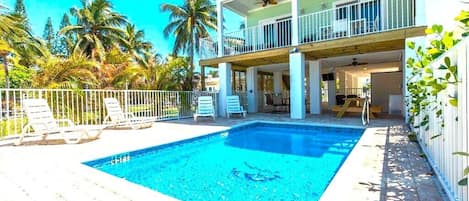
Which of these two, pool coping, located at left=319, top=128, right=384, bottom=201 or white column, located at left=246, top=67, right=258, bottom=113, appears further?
white column, located at left=246, top=67, right=258, bottom=113

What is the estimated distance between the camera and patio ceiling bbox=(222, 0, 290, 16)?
40.4ft

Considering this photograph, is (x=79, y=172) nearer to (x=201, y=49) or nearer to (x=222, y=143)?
(x=222, y=143)

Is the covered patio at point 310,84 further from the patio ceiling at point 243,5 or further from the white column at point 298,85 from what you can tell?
the patio ceiling at point 243,5

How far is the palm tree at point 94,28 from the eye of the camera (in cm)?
1852

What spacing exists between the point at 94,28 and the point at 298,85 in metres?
16.1

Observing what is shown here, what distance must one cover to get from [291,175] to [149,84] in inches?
416

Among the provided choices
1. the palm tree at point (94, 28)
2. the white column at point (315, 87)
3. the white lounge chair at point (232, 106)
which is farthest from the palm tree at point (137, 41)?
the white column at point (315, 87)

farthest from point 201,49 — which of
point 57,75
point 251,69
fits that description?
point 57,75

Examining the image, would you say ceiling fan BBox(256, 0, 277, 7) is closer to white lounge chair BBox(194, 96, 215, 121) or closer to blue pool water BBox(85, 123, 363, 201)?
white lounge chair BBox(194, 96, 215, 121)

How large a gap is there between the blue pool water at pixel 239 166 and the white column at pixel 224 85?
4806mm

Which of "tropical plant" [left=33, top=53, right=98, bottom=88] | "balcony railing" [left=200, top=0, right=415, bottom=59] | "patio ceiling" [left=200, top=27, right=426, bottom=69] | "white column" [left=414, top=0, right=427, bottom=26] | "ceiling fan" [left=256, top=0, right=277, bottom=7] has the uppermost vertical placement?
"ceiling fan" [left=256, top=0, right=277, bottom=7]

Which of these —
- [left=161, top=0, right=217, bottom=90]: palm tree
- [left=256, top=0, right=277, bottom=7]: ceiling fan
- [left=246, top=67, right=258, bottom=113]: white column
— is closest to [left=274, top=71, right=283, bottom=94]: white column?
[left=246, top=67, right=258, bottom=113]: white column

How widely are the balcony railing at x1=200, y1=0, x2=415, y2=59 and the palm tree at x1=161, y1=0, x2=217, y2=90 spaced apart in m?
7.36

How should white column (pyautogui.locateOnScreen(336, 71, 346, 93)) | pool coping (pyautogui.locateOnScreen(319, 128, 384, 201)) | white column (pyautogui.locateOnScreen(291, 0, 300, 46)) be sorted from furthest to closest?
Result: white column (pyautogui.locateOnScreen(336, 71, 346, 93)), white column (pyautogui.locateOnScreen(291, 0, 300, 46)), pool coping (pyautogui.locateOnScreen(319, 128, 384, 201))
